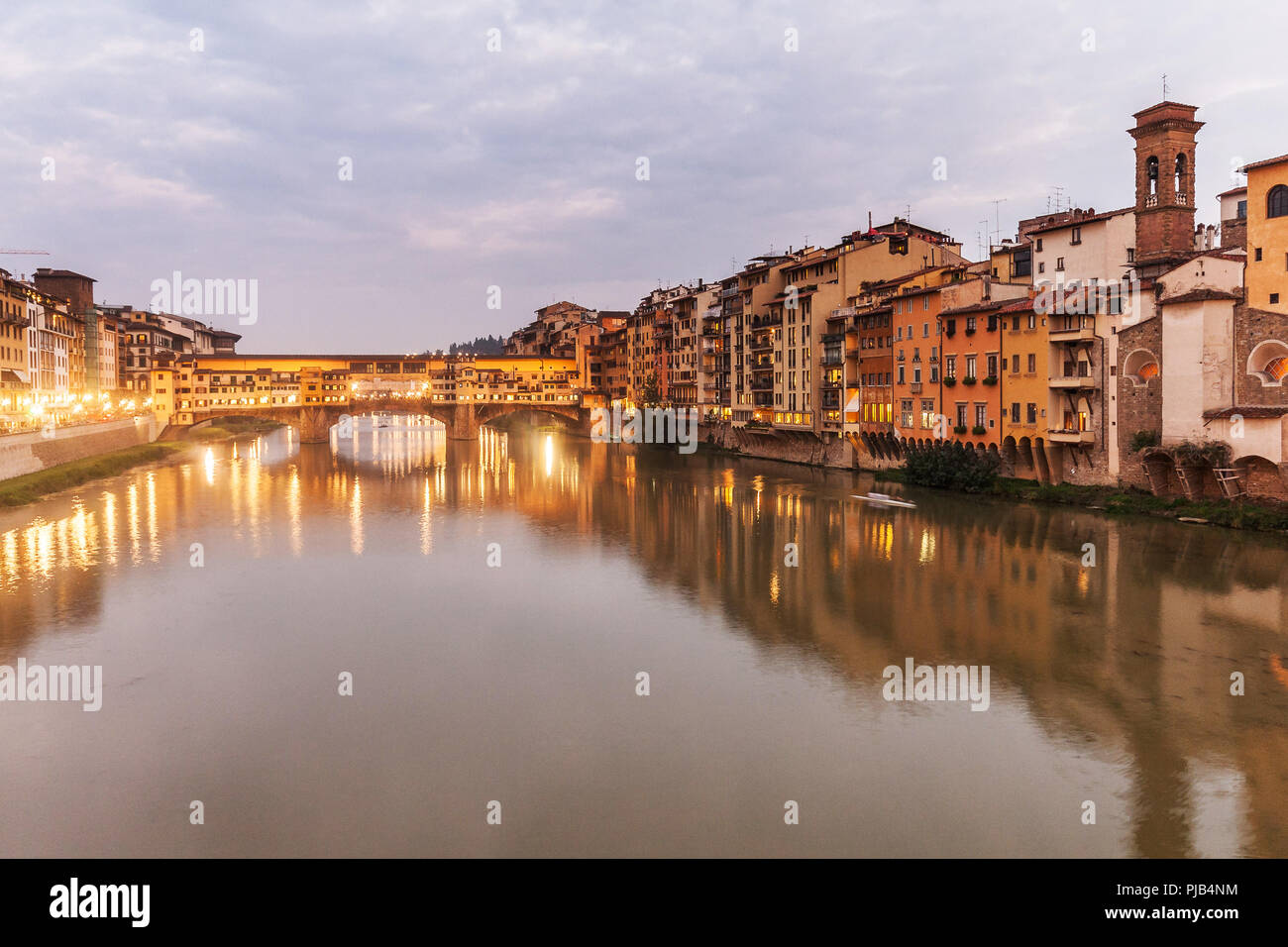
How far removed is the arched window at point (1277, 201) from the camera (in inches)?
1276

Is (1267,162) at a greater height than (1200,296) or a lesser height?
greater

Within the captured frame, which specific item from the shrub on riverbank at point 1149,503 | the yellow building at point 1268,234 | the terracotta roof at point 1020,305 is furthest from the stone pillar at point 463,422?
the yellow building at point 1268,234

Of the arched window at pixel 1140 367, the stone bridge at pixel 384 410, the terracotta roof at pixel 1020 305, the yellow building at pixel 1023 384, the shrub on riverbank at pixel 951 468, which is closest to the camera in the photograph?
the arched window at pixel 1140 367

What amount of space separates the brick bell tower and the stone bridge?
234 ft

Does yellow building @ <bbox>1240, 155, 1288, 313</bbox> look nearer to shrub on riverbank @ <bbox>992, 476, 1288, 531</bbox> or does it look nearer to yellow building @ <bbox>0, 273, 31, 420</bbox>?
shrub on riverbank @ <bbox>992, 476, 1288, 531</bbox>

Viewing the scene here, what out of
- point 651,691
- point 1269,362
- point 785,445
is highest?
point 1269,362

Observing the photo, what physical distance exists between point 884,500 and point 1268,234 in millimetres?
18217

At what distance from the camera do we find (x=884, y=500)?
44375mm

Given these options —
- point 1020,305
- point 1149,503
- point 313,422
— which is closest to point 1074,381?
point 1020,305

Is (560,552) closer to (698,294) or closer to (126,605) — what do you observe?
(126,605)

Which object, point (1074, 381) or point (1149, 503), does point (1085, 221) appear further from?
point (1149, 503)

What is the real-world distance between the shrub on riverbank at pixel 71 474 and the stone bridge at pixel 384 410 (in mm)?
18648

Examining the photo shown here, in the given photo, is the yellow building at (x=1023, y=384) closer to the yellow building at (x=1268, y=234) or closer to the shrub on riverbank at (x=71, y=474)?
the yellow building at (x=1268, y=234)
